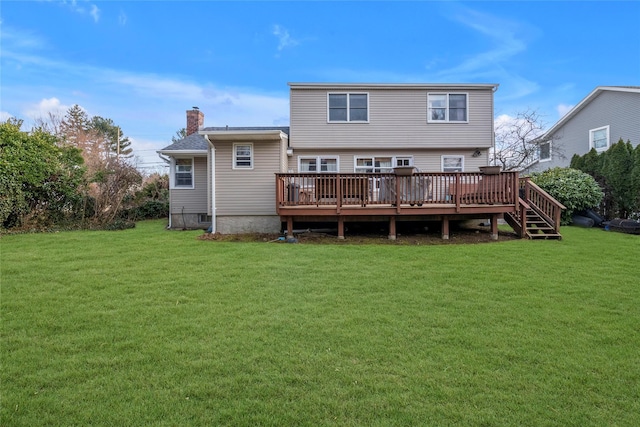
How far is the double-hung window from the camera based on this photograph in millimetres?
12836

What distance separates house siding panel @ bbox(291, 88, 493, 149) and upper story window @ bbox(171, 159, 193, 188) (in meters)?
4.43

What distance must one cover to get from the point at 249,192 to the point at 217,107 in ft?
43.0

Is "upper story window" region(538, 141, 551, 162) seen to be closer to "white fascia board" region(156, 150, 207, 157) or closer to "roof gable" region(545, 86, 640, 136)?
"roof gable" region(545, 86, 640, 136)

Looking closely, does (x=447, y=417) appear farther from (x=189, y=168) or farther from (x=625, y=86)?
(x=625, y=86)

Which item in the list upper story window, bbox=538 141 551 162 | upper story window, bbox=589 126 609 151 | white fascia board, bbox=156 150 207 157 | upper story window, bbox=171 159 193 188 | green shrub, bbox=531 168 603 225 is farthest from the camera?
upper story window, bbox=538 141 551 162

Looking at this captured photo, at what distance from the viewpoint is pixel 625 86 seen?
16250 mm

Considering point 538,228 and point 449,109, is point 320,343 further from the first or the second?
point 449,109

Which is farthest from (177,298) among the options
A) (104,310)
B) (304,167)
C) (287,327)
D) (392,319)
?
(304,167)

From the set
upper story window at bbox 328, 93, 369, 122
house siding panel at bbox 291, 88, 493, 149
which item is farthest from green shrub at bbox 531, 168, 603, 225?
upper story window at bbox 328, 93, 369, 122

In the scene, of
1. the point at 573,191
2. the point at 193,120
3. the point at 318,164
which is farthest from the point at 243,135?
the point at 573,191

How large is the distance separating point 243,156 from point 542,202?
9.79 metres

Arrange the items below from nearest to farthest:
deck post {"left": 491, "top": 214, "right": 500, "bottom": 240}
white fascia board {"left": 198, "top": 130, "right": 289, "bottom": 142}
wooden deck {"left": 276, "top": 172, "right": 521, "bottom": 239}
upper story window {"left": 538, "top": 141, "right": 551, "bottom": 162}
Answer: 1. wooden deck {"left": 276, "top": 172, "right": 521, "bottom": 239}
2. deck post {"left": 491, "top": 214, "right": 500, "bottom": 240}
3. white fascia board {"left": 198, "top": 130, "right": 289, "bottom": 142}
4. upper story window {"left": 538, "top": 141, "right": 551, "bottom": 162}

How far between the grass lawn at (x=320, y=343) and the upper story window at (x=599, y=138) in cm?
1455

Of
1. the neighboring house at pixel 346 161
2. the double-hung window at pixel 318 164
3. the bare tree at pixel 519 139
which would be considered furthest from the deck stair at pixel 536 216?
the bare tree at pixel 519 139
